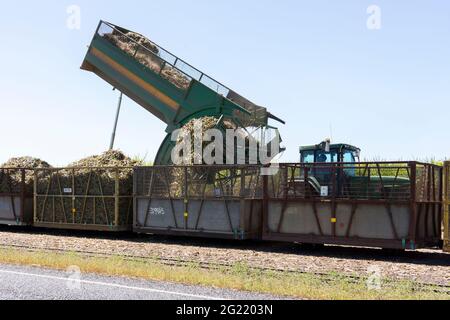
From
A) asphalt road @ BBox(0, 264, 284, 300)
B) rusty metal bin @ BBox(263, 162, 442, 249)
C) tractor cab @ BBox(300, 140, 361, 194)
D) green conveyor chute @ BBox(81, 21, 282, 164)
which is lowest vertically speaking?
asphalt road @ BBox(0, 264, 284, 300)

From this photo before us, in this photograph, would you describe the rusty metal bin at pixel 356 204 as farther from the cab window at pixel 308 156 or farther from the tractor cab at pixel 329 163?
the cab window at pixel 308 156

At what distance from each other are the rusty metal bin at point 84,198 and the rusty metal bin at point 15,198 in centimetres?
100

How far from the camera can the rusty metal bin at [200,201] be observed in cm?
1489

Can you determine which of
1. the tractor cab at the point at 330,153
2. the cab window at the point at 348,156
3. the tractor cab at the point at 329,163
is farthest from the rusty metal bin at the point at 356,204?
the cab window at the point at 348,156

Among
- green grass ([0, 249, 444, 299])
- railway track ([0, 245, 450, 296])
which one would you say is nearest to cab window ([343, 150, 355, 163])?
railway track ([0, 245, 450, 296])

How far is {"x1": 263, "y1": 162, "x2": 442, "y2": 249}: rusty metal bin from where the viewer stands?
12969mm

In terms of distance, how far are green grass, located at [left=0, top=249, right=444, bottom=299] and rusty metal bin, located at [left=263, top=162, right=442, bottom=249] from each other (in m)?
3.23

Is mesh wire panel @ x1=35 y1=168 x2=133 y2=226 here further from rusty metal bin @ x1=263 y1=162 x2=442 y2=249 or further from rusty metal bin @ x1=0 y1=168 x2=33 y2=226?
rusty metal bin @ x1=263 y1=162 x2=442 y2=249

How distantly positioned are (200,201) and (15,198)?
8.05 m

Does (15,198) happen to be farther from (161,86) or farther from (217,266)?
(217,266)

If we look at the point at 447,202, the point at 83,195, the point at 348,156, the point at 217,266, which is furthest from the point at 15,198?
the point at 447,202

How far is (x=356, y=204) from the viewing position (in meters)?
13.4

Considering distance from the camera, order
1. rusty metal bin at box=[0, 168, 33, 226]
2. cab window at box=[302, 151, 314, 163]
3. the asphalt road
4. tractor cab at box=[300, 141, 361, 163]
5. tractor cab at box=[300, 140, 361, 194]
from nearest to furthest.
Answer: the asphalt road → tractor cab at box=[300, 140, 361, 194] → tractor cab at box=[300, 141, 361, 163] → cab window at box=[302, 151, 314, 163] → rusty metal bin at box=[0, 168, 33, 226]

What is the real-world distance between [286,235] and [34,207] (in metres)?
9.28
